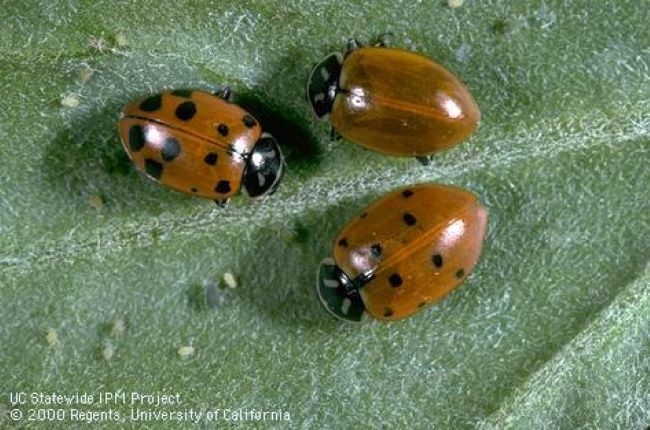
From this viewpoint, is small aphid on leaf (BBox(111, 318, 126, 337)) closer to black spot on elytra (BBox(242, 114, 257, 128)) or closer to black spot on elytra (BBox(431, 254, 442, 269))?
black spot on elytra (BBox(242, 114, 257, 128))

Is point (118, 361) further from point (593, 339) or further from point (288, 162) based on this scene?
point (593, 339)

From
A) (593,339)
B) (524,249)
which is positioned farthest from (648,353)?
(524,249)

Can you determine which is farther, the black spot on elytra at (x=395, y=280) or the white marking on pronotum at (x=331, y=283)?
the white marking on pronotum at (x=331, y=283)

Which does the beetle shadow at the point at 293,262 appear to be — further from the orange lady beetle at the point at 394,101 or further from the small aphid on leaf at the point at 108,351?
the small aphid on leaf at the point at 108,351

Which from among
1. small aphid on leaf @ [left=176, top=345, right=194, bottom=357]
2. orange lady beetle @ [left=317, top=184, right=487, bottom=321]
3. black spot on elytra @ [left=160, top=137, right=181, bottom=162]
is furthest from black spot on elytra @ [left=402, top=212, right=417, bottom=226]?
small aphid on leaf @ [left=176, top=345, right=194, bottom=357]

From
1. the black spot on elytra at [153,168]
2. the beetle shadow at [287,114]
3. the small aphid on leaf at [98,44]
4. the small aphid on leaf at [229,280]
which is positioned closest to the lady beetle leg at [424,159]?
the beetle shadow at [287,114]

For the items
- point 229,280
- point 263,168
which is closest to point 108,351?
point 229,280
